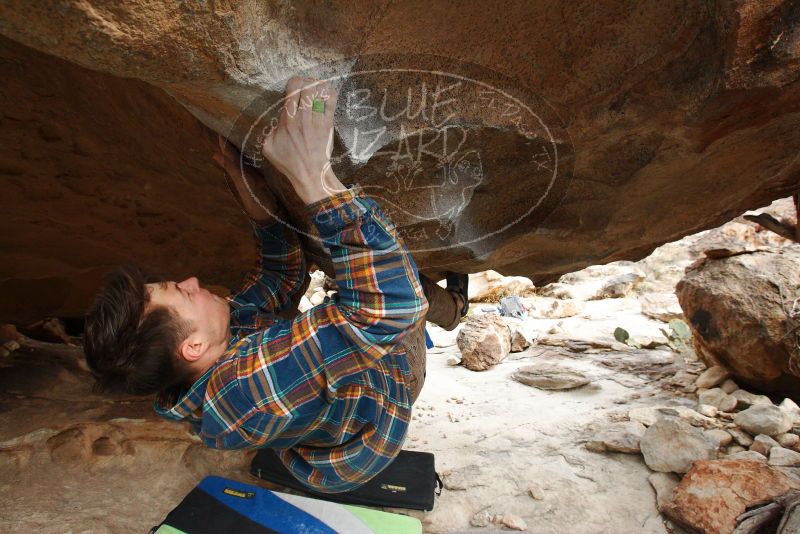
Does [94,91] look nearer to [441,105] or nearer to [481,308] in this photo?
[441,105]

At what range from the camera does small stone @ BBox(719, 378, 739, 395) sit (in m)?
3.30

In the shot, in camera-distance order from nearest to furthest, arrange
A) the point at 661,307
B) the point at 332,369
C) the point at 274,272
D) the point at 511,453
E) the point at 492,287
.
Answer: the point at 332,369 → the point at 274,272 → the point at 511,453 → the point at 661,307 → the point at 492,287

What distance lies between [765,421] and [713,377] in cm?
92

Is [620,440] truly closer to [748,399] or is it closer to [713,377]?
[748,399]

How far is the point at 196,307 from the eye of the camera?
1205mm

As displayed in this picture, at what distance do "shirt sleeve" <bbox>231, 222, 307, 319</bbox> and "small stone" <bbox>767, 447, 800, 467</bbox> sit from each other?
2.55m

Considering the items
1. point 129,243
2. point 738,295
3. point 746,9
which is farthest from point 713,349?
point 129,243

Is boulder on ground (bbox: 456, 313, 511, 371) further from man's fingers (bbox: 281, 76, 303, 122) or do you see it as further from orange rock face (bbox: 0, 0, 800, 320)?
man's fingers (bbox: 281, 76, 303, 122)

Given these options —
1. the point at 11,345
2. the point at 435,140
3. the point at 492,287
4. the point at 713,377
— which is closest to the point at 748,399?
the point at 713,377

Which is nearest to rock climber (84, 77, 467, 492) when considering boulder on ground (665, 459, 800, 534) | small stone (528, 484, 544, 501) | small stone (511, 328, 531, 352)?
small stone (528, 484, 544, 501)

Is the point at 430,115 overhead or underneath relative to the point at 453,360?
overhead

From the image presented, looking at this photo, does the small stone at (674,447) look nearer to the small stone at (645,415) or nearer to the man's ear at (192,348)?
the small stone at (645,415)

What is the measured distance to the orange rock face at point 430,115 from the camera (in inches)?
35.2

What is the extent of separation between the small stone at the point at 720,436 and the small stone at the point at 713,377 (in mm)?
853
